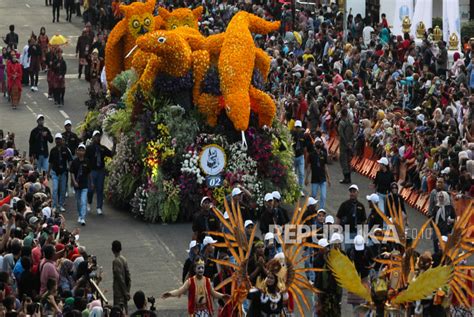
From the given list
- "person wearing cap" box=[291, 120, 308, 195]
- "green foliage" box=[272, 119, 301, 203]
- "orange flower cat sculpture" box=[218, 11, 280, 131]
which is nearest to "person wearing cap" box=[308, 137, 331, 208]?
"green foliage" box=[272, 119, 301, 203]

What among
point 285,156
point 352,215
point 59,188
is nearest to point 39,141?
point 59,188

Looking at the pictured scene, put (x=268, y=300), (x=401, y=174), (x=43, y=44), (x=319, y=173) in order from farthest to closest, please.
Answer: (x=43, y=44) → (x=401, y=174) → (x=319, y=173) → (x=268, y=300)

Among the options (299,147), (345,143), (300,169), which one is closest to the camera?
(299,147)

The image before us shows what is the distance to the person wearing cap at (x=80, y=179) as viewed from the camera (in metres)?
30.2

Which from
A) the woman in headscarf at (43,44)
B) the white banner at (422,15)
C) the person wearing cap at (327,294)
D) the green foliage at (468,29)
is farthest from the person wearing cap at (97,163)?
the green foliage at (468,29)

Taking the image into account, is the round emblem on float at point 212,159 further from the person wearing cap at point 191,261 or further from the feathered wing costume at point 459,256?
the feathered wing costume at point 459,256

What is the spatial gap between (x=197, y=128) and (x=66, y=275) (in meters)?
7.74

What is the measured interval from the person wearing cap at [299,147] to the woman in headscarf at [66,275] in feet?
30.9

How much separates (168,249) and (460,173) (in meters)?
5.34

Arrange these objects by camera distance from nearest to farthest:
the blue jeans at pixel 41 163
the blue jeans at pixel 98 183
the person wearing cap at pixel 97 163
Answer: the person wearing cap at pixel 97 163
the blue jeans at pixel 98 183
the blue jeans at pixel 41 163

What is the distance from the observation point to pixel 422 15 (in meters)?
44.8

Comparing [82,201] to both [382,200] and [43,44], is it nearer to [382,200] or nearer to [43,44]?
[382,200]

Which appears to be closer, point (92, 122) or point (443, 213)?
point (443, 213)

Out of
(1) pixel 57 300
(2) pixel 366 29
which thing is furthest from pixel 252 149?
(2) pixel 366 29
